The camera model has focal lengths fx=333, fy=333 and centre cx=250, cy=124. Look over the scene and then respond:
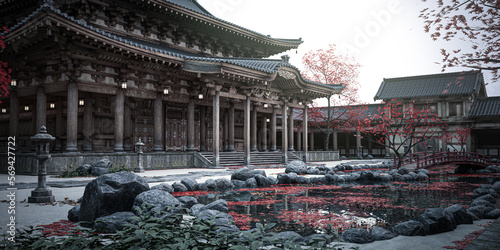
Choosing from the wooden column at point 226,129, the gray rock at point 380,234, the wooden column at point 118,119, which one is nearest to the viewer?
the gray rock at point 380,234

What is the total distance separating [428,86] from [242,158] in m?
23.3

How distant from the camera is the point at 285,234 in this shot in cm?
435

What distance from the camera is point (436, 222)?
16.0 ft

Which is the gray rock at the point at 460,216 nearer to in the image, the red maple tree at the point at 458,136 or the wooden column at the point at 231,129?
the wooden column at the point at 231,129

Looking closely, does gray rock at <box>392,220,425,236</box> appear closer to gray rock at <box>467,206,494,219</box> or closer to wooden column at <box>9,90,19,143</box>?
gray rock at <box>467,206,494,219</box>

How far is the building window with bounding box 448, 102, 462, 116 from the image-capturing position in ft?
102

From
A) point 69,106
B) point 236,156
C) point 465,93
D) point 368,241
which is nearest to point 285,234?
point 368,241

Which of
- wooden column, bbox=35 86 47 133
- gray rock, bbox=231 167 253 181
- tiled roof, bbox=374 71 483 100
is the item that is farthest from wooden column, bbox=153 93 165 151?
tiled roof, bbox=374 71 483 100

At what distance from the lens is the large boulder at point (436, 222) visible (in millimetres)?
4852

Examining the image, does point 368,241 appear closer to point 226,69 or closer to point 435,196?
point 435,196

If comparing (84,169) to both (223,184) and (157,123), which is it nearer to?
(157,123)

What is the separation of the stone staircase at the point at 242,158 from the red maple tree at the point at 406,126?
6.09 m

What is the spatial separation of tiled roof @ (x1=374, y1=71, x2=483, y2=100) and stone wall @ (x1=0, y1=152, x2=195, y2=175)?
25.5 metres

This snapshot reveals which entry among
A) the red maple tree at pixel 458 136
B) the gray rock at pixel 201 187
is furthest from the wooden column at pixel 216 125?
the red maple tree at pixel 458 136
